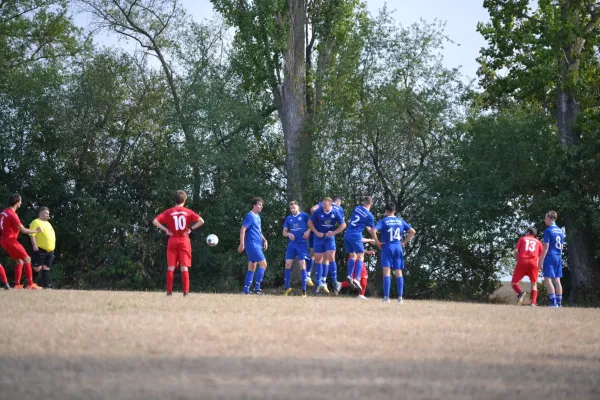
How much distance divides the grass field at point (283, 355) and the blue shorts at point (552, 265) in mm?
7632

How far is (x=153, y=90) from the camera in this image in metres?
33.9

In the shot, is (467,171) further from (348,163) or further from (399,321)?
(399,321)

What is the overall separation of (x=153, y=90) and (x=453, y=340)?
25.9 metres

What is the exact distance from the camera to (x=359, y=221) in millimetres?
20438

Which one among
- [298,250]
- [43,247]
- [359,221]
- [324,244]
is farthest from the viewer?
[43,247]

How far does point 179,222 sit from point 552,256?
369 inches

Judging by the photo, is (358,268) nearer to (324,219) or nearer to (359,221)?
(359,221)

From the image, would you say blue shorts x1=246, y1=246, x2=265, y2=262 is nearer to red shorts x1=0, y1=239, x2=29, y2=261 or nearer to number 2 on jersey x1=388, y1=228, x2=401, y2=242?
number 2 on jersey x1=388, y1=228, x2=401, y2=242

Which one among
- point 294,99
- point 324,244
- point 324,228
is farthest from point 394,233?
point 294,99

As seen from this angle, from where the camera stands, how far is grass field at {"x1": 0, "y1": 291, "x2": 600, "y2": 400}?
248 inches

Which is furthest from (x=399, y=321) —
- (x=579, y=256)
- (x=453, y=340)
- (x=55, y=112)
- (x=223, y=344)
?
(x=55, y=112)

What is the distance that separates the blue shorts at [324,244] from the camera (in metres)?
21.0

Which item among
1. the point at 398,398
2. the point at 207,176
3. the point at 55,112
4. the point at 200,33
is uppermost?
the point at 200,33

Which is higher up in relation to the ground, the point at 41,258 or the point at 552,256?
the point at 552,256
